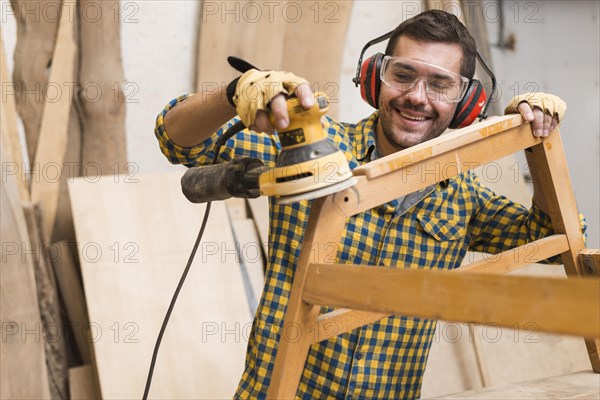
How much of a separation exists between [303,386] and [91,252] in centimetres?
132

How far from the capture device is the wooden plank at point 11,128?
2822 mm

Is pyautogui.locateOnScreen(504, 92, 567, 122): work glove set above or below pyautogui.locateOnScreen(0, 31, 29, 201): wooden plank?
below

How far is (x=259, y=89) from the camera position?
48.6 inches

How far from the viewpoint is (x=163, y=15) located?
3098 mm

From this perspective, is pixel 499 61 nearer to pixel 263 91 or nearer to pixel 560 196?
pixel 560 196

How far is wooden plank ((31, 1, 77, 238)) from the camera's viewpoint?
9.52 feet

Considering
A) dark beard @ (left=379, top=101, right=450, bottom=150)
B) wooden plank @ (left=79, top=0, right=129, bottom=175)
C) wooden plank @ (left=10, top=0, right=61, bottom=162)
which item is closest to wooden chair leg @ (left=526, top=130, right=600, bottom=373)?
dark beard @ (left=379, top=101, right=450, bottom=150)

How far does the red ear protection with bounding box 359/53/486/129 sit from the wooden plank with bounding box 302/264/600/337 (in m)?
0.78

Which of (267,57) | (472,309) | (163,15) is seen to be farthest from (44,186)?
(472,309)

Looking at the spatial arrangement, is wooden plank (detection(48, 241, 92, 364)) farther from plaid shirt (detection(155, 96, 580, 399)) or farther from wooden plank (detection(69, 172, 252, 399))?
plaid shirt (detection(155, 96, 580, 399))

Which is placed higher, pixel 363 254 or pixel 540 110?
pixel 540 110

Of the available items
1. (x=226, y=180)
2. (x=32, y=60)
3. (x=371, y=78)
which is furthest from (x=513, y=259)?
(x=32, y=60)

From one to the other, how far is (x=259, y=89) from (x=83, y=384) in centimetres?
199

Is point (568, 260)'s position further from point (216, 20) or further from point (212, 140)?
point (216, 20)
